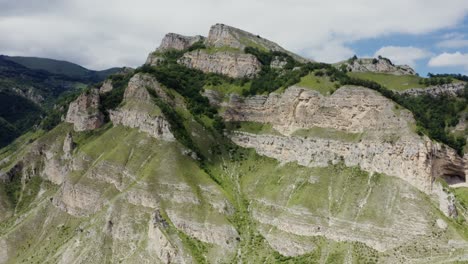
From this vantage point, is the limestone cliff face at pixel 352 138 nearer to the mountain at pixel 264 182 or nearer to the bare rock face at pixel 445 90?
the mountain at pixel 264 182

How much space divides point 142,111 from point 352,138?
79929 mm

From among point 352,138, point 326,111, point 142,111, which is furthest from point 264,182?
point 142,111

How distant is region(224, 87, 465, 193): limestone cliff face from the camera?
126562 mm

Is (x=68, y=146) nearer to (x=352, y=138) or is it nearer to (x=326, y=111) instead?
(x=326, y=111)

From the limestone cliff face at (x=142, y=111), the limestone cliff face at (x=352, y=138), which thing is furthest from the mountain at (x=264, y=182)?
the limestone cliff face at (x=142, y=111)

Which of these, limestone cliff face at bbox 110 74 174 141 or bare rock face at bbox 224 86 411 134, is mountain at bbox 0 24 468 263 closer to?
bare rock face at bbox 224 86 411 134

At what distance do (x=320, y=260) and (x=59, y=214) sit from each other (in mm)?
95847

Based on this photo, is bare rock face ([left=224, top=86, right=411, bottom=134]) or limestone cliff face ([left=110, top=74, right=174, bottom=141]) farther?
limestone cliff face ([left=110, top=74, right=174, bottom=141])

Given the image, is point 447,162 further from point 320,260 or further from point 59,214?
point 59,214

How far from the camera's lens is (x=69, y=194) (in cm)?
16012

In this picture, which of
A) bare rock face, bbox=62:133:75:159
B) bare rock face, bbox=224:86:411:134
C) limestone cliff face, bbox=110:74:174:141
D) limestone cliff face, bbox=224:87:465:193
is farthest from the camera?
bare rock face, bbox=62:133:75:159

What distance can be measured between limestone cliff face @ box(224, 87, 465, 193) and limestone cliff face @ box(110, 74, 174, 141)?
33.3 metres

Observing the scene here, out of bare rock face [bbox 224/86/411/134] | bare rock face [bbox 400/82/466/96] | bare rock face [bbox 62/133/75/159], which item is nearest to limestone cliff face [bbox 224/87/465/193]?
bare rock face [bbox 224/86/411/134]

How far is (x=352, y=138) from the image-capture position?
144m
